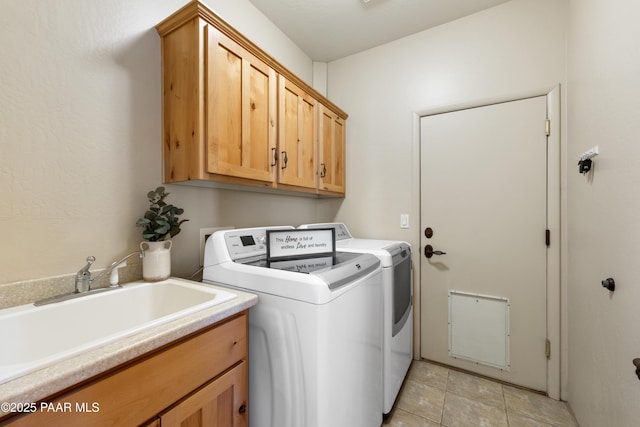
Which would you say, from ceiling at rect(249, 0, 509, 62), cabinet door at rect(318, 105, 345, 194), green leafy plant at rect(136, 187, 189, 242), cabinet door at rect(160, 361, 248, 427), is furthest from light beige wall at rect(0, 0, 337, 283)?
cabinet door at rect(318, 105, 345, 194)

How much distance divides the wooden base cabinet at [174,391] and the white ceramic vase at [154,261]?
488 mm

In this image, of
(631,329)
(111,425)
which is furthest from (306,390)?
(631,329)

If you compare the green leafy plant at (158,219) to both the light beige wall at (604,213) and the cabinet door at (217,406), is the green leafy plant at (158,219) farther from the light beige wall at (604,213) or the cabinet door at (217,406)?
the light beige wall at (604,213)

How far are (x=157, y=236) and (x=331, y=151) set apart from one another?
1456mm

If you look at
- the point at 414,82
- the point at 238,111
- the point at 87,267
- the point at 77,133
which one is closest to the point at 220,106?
the point at 238,111

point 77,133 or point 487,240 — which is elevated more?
point 77,133

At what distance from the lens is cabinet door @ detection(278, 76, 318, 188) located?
1.64 meters

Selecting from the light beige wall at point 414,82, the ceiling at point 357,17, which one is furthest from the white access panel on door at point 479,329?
the ceiling at point 357,17

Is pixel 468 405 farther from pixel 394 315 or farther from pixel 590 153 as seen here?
pixel 590 153

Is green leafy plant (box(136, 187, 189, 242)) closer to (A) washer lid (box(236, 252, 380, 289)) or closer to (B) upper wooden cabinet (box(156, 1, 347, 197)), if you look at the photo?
(B) upper wooden cabinet (box(156, 1, 347, 197))

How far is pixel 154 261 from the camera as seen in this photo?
1.19m

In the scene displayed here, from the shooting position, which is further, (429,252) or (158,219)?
(429,252)

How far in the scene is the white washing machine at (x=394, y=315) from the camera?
4.94 feet

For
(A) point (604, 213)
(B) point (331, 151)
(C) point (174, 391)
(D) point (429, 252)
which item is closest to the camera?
(C) point (174, 391)
